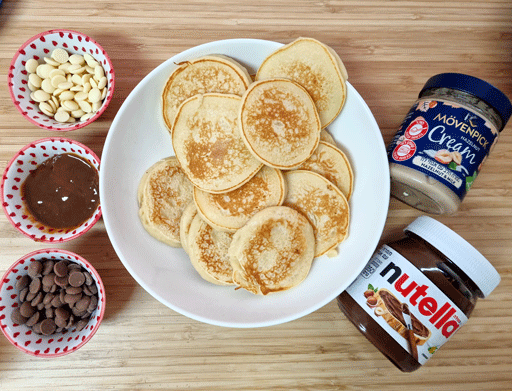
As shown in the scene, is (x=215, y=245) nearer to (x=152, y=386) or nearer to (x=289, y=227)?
(x=289, y=227)

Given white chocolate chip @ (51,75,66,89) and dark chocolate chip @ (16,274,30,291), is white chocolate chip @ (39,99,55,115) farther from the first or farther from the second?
dark chocolate chip @ (16,274,30,291)

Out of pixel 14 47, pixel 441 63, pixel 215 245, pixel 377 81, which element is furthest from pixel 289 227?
pixel 14 47

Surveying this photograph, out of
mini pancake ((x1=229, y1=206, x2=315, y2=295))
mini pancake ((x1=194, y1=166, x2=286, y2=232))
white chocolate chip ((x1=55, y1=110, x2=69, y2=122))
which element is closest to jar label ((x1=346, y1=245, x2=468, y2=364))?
mini pancake ((x1=229, y1=206, x2=315, y2=295))

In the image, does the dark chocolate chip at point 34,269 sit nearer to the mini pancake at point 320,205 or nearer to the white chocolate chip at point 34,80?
the white chocolate chip at point 34,80

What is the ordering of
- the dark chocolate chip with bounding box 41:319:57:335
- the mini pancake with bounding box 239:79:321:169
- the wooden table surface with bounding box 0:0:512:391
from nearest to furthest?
1. the mini pancake with bounding box 239:79:321:169
2. the dark chocolate chip with bounding box 41:319:57:335
3. the wooden table surface with bounding box 0:0:512:391

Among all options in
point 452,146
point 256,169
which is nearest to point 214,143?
point 256,169

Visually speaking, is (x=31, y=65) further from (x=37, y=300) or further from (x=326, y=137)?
(x=326, y=137)

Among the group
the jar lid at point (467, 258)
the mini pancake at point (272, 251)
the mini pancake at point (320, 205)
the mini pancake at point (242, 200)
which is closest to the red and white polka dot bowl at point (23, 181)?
the mini pancake at point (242, 200)
